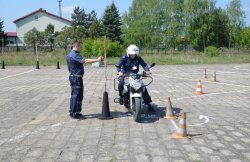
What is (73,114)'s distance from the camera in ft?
24.9

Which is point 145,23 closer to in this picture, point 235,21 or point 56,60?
point 235,21

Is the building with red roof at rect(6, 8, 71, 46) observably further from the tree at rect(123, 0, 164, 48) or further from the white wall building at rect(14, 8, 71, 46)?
the tree at rect(123, 0, 164, 48)

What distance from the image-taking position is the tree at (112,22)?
5488cm

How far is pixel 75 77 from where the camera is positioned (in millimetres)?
7469

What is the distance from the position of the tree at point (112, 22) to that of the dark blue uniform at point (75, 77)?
47741 millimetres

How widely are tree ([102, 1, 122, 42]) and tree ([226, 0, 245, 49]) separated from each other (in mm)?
25937

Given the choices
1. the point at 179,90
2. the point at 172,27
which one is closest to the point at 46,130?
the point at 179,90

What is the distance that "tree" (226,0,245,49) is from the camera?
68.3 meters

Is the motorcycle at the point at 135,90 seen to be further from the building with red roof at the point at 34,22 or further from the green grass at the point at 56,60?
the building with red roof at the point at 34,22

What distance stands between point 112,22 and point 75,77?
48.7 meters

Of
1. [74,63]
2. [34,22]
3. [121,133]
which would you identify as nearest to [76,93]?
[74,63]

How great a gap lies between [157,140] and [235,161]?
1.48m

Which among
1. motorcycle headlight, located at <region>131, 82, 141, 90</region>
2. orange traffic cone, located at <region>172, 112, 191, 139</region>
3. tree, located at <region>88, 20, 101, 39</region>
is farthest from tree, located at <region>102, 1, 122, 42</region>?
orange traffic cone, located at <region>172, 112, 191, 139</region>

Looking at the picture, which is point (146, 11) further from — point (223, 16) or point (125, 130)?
point (125, 130)
